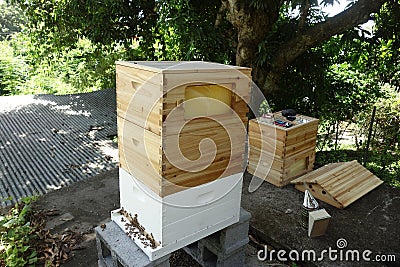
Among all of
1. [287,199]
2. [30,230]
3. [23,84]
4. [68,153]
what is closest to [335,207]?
[287,199]

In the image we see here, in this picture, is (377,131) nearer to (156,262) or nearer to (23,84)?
(156,262)

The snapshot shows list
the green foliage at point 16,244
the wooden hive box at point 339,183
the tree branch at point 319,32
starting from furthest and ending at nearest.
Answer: the tree branch at point 319,32 < the wooden hive box at point 339,183 < the green foliage at point 16,244

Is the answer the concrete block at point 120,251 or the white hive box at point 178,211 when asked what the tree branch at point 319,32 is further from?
the concrete block at point 120,251

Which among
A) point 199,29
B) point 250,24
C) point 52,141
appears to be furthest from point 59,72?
point 250,24

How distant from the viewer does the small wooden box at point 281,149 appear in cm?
284

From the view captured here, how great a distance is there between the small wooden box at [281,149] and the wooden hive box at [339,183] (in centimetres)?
16

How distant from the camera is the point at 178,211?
1503 millimetres

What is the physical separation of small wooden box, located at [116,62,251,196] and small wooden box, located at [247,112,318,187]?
1265 mm

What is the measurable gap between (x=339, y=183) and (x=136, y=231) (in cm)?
208

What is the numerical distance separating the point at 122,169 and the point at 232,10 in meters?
2.64

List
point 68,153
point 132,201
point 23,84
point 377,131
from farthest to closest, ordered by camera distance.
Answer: point 23,84
point 377,131
point 68,153
point 132,201

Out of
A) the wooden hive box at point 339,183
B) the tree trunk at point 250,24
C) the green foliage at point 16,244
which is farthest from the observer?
the tree trunk at point 250,24

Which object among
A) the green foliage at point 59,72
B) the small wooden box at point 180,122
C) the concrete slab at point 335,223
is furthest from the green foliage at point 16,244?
the green foliage at point 59,72

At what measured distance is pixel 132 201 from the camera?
1683mm
